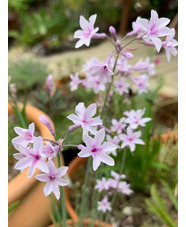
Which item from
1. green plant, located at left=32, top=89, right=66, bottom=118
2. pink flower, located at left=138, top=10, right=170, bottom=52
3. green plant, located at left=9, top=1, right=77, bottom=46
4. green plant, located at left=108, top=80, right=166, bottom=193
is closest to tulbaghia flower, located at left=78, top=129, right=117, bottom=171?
pink flower, located at left=138, top=10, right=170, bottom=52

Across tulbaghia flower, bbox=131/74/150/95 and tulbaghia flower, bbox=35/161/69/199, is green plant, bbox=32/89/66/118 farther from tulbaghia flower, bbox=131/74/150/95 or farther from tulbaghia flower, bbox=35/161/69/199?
tulbaghia flower, bbox=35/161/69/199

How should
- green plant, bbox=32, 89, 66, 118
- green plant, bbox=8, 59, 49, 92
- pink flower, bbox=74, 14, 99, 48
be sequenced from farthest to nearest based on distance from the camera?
green plant, bbox=8, 59, 49, 92
green plant, bbox=32, 89, 66, 118
pink flower, bbox=74, 14, 99, 48

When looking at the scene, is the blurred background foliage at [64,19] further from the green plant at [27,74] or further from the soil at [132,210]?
the soil at [132,210]

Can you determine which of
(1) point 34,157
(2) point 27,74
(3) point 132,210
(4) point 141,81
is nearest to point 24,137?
(1) point 34,157

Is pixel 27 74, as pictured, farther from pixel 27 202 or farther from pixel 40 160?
pixel 40 160

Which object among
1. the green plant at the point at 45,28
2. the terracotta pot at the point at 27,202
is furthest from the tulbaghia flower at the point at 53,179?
the green plant at the point at 45,28
